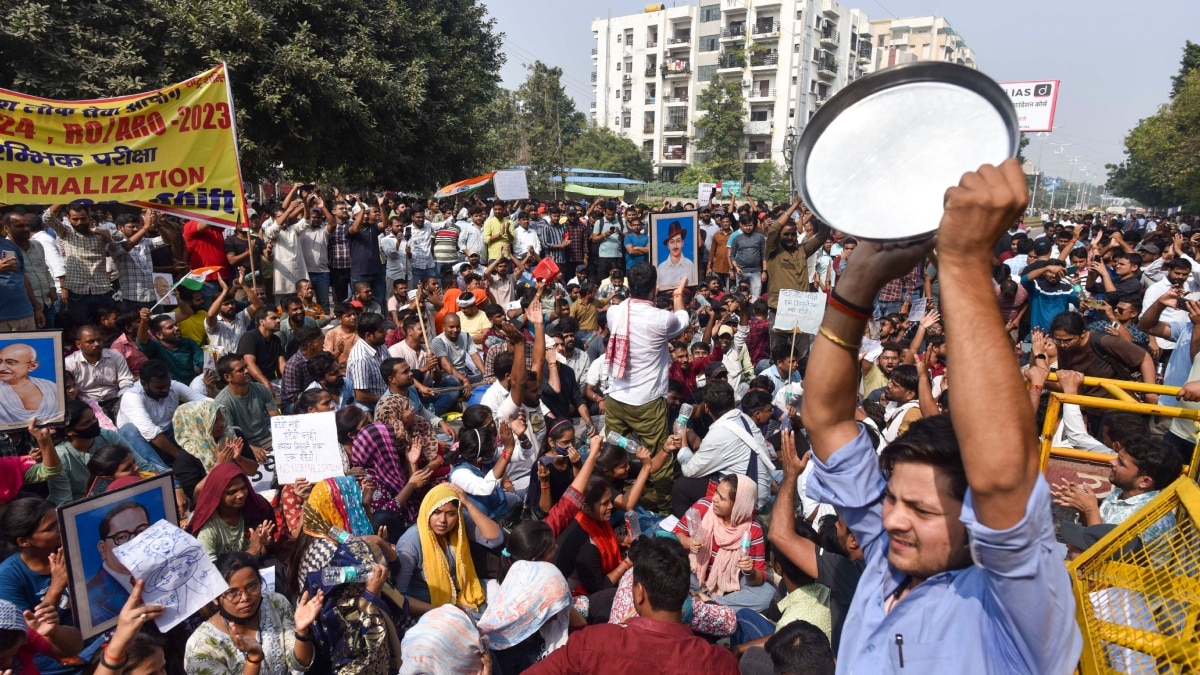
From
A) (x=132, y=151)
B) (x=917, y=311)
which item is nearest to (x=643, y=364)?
(x=917, y=311)

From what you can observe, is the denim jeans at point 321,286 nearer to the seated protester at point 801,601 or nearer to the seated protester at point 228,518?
the seated protester at point 228,518

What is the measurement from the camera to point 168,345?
23.2ft

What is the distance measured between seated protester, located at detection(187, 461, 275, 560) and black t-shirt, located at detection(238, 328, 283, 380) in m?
3.17

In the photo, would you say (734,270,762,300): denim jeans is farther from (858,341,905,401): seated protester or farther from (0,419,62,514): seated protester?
(0,419,62,514): seated protester

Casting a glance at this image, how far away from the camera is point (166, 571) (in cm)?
298

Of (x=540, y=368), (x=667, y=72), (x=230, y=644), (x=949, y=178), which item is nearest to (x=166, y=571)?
(x=230, y=644)

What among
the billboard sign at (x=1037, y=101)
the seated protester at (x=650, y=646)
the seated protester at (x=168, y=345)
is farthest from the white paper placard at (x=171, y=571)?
the billboard sign at (x=1037, y=101)

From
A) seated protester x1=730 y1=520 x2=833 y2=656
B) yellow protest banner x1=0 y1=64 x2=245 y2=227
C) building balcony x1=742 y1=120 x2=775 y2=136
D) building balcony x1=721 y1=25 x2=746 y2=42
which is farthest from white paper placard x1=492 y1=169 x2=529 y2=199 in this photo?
building balcony x1=721 y1=25 x2=746 y2=42

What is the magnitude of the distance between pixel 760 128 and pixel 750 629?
6466 centimetres

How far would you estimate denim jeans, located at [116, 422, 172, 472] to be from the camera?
5.42 m

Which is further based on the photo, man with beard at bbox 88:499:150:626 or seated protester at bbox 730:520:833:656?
seated protester at bbox 730:520:833:656

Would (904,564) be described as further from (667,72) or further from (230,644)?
(667,72)

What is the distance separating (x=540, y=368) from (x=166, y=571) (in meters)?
3.56

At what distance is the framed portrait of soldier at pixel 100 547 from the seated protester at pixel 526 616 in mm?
1608
